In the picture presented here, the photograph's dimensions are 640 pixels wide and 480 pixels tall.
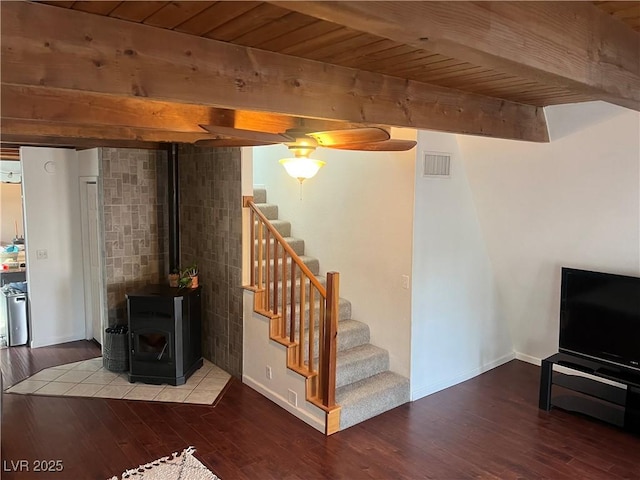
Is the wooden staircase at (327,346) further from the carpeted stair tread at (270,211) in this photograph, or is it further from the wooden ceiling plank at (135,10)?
the wooden ceiling plank at (135,10)

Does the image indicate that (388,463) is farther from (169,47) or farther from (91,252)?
(91,252)

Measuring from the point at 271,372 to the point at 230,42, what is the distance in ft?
10.8

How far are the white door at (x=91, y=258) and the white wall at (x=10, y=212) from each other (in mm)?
2676

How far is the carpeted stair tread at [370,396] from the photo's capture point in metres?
4.12

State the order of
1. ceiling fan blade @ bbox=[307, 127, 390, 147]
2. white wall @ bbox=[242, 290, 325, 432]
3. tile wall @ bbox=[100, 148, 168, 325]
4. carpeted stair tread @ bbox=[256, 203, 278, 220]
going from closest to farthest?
ceiling fan blade @ bbox=[307, 127, 390, 147], white wall @ bbox=[242, 290, 325, 432], tile wall @ bbox=[100, 148, 168, 325], carpeted stair tread @ bbox=[256, 203, 278, 220]

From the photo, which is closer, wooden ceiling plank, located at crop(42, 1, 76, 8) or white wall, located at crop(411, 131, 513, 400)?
wooden ceiling plank, located at crop(42, 1, 76, 8)

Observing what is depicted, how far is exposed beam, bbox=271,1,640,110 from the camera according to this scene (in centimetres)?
113

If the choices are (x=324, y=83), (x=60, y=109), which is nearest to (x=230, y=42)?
(x=324, y=83)

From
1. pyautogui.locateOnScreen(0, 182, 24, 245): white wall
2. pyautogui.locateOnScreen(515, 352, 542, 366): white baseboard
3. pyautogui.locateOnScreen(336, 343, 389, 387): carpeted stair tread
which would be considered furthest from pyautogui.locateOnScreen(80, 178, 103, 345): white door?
pyautogui.locateOnScreen(515, 352, 542, 366): white baseboard

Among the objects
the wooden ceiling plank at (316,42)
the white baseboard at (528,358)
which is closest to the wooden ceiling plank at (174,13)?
the wooden ceiling plank at (316,42)

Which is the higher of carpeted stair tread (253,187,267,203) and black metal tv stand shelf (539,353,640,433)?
carpeted stair tread (253,187,267,203)

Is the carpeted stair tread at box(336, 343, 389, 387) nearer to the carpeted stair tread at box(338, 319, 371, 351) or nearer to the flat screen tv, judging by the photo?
the carpeted stair tread at box(338, 319, 371, 351)

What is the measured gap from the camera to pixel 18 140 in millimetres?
5195

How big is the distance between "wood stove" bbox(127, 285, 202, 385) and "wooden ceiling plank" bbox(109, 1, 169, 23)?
3.45 metres
